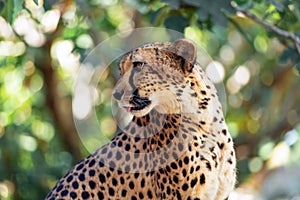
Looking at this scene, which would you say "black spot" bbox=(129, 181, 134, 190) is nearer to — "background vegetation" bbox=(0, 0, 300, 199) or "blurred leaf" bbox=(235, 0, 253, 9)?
"blurred leaf" bbox=(235, 0, 253, 9)

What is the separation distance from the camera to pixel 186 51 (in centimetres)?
256

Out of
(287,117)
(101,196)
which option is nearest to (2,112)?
(287,117)

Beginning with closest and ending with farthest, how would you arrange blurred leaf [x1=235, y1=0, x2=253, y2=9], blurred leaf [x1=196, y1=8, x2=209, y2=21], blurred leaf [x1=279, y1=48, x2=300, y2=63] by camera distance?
blurred leaf [x1=196, y1=8, x2=209, y2=21]
blurred leaf [x1=235, y1=0, x2=253, y2=9]
blurred leaf [x1=279, y1=48, x2=300, y2=63]

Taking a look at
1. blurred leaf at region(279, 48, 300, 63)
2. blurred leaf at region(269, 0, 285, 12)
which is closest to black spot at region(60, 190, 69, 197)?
blurred leaf at region(269, 0, 285, 12)

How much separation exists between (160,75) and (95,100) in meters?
3.68

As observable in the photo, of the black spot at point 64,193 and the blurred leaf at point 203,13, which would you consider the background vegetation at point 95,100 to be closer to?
the blurred leaf at point 203,13

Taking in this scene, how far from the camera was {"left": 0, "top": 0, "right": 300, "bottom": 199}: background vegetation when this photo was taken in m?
5.79

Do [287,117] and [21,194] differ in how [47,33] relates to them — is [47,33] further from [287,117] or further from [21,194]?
[287,117]

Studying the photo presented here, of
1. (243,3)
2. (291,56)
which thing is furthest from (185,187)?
(291,56)

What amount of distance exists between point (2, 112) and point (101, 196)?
13.8 feet

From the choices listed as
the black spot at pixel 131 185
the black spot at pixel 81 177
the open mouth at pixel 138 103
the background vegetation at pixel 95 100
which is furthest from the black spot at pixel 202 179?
the background vegetation at pixel 95 100

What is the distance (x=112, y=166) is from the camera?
2871 millimetres

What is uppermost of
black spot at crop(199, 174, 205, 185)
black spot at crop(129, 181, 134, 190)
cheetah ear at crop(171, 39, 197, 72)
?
cheetah ear at crop(171, 39, 197, 72)

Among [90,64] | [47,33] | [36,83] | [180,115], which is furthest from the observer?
[36,83]
